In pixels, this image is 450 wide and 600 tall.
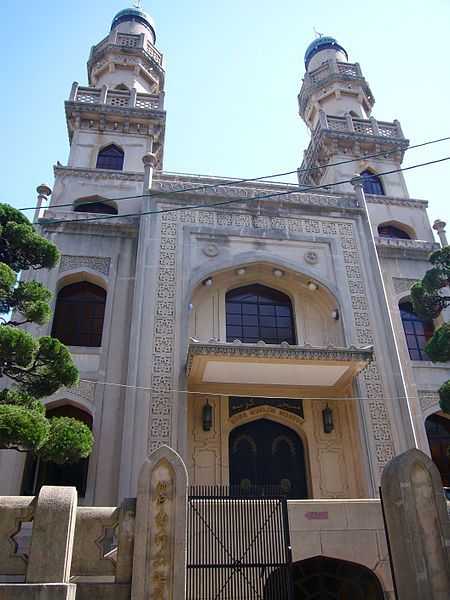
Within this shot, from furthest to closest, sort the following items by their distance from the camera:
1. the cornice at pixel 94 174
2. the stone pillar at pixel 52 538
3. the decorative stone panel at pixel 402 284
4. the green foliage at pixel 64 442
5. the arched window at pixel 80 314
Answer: the cornice at pixel 94 174 < the decorative stone panel at pixel 402 284 < the arched window at pixel 80 314 < the green foliage at pixel 64 442 < the stone pillar at pixel 52 538

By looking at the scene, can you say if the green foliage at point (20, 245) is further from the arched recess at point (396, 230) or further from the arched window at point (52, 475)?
the arched recess at point (396, 230)

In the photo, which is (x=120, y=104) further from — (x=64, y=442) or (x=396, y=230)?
(x=64, y=442)

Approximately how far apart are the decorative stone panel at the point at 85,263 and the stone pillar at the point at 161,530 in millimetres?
9156

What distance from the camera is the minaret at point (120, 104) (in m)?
19.4

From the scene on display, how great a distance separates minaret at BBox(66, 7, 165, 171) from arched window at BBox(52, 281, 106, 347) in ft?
19.8

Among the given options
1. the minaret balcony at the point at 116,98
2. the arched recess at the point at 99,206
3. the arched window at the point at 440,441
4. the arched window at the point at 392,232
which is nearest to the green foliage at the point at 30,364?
the arched recess at the point at 99,206

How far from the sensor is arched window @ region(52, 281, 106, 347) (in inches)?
545

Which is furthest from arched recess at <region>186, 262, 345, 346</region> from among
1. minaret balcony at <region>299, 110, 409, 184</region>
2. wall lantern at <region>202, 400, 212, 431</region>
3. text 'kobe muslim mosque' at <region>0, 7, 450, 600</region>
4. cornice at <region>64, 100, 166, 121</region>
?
cornice at <region>64, 100, 166, 121</region>

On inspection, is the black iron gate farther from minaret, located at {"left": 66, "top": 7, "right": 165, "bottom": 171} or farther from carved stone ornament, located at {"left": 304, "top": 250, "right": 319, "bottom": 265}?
minaret, located at {"left": 66, "top": 7, "right": 165, "bottom": 171}

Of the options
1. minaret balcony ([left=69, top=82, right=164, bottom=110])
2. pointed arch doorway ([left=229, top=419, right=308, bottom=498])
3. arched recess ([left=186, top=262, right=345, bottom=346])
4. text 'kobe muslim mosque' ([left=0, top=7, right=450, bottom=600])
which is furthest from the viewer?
minaret balcony ([left=69, top=82, right=164, bottom=110])

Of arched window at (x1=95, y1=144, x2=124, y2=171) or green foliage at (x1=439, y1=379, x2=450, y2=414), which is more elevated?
arched window at (x1=95, y1=144, x2=124, y2=171)

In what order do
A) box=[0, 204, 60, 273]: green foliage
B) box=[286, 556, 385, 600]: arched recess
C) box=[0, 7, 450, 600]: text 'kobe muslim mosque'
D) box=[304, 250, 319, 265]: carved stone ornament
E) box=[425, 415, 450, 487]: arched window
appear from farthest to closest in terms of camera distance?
1. box=[304, 250, 319, 265]: carved stone ornament
2. box=[425, 415, 450, 487]: arched window
3. box=[0, 204, 60, 273]: green foliage
4. box=[286, 556, 385, 600]: arched recess
5. box=[0, 7, 450, 600]: text 'kobe muslim mosque'

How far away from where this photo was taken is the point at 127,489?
1085 cm

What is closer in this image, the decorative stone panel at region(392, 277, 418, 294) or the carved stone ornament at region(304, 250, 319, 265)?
the carved stone ornament at region(304, 250, 319, 265)
